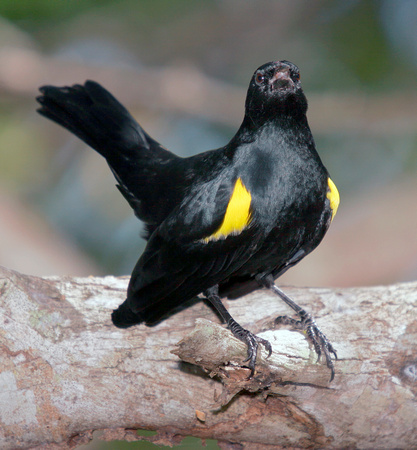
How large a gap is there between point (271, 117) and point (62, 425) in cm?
225

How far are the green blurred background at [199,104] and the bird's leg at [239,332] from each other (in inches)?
165

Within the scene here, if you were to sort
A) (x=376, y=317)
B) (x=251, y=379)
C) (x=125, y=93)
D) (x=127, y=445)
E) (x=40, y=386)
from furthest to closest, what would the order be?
(x=127, y=445) < (x=125, y=93) < (x=376, y=317) < (x=40, y=386) < (x=251, y=379)

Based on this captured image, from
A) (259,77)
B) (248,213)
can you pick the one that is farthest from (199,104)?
(248,213)

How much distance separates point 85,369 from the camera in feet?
11.2

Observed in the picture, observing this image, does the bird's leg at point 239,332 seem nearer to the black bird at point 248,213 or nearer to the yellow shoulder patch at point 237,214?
the black bird at point 248,213

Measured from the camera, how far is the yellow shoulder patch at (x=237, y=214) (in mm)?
3199

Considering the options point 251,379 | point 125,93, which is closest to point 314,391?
point 251,379

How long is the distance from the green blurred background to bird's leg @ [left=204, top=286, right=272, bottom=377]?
13.8ft

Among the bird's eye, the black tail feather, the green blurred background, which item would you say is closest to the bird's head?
the bird's eye

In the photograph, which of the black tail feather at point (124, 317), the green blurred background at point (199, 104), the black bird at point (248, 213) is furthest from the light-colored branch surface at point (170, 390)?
the green blurred background at point (199, 104)

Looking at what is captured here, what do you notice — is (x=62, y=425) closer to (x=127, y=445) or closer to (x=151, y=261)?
(x=151, y=261)

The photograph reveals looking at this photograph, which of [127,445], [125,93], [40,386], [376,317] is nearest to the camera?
[40,386]

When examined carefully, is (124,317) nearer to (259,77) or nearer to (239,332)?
(239,332)

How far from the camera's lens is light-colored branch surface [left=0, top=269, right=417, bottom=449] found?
10.8 feet
